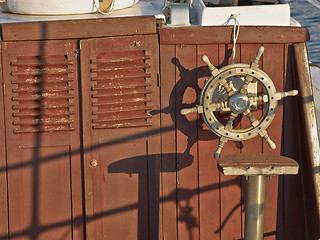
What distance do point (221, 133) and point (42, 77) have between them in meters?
1.49

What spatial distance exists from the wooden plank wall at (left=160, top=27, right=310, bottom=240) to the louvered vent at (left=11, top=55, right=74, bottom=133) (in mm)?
779

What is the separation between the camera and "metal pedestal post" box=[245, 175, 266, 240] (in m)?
4.36

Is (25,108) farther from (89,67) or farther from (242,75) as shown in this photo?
(242,75)

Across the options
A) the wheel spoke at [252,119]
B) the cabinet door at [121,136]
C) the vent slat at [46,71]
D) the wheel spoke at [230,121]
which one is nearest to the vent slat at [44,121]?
the cabinet door at [121,136]

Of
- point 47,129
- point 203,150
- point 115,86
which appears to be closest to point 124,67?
point 115,86

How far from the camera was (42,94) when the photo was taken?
15.8 ft

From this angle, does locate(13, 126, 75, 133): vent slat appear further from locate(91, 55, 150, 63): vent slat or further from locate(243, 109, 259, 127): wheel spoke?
locate(243, 109, 259, 127): wheel spoke

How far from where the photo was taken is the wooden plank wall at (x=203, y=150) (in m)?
4.78

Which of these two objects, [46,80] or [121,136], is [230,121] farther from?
[46,80]

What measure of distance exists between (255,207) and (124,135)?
3.94ft

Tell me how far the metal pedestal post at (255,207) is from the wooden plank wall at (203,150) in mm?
516

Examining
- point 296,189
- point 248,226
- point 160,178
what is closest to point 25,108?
point 160,178

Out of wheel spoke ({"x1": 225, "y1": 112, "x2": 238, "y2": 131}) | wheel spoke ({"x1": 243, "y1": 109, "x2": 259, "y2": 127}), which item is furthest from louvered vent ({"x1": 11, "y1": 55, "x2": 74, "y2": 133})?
wheel spoke ({"x1": 243, "y1": 109, "x2": 259, "y2": 127})

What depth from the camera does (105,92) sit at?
480 cm
